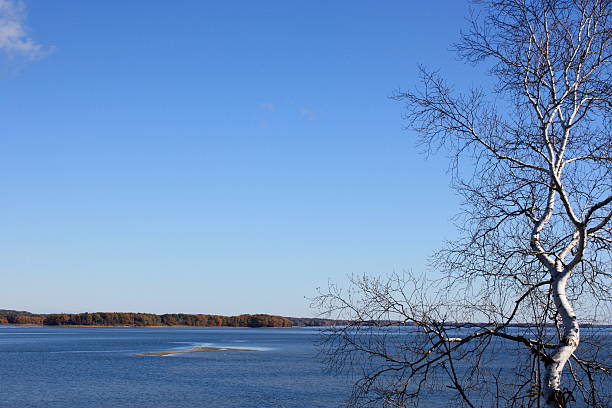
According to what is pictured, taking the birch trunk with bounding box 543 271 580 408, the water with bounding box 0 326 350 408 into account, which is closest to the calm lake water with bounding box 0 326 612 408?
the water with bounding box 0 326 350 408

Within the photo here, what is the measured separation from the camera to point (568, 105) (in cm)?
666

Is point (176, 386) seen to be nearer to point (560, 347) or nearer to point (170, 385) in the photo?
point (170, 385)

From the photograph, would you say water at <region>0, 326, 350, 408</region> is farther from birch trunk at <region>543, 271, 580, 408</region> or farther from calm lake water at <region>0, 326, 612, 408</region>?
birch trunk at <region>543, 271, 580, 408</region>

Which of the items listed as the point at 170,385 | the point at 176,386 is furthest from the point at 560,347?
the point at 170,385

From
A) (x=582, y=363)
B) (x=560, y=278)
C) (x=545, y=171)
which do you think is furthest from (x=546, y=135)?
(x=582, y=363)

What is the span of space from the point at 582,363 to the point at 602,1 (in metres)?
3.49

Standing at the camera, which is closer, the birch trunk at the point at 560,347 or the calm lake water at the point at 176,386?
the birch trunk at the point at 560,347

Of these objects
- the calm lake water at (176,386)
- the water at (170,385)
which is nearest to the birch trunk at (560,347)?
the calm lake water at (176,386)

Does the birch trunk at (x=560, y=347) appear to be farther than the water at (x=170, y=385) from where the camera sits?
No

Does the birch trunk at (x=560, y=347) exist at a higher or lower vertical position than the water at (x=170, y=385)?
higher

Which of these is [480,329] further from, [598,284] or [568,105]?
[568,105]

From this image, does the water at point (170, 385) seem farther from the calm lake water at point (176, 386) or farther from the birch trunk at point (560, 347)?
the birch trunk at point (560, 347)

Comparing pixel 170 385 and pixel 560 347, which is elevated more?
pixel 560 347

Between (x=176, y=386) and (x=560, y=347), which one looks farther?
(x=176, y=386)
